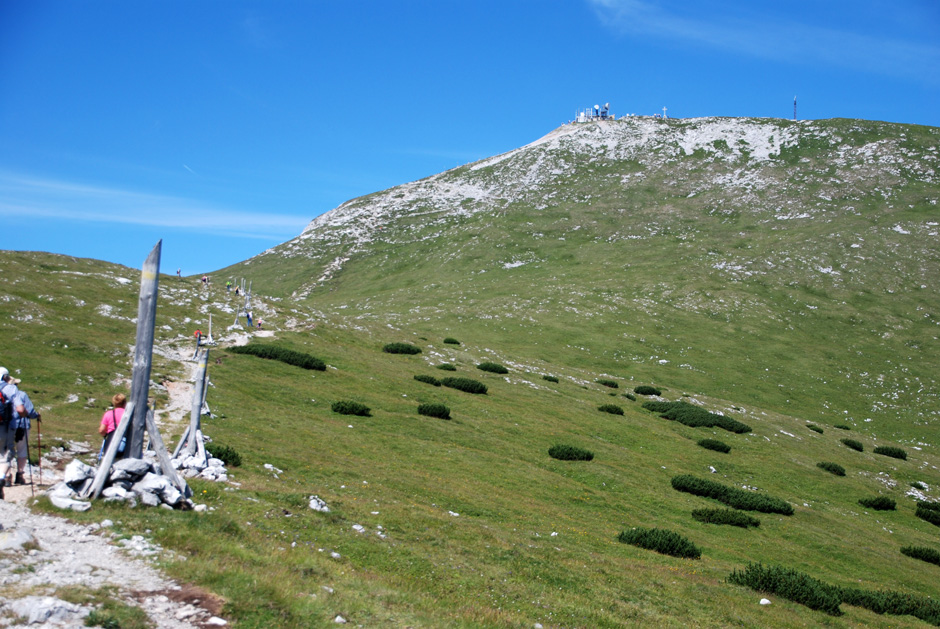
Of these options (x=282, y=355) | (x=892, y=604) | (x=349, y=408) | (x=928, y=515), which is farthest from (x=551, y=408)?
(x=892, y=604)

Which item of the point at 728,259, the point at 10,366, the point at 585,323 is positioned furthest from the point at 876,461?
the point at 728,259

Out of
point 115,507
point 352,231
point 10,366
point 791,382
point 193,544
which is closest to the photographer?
point 193,544

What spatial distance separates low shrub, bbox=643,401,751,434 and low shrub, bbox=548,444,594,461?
64.7 ft

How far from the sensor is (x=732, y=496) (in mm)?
34344

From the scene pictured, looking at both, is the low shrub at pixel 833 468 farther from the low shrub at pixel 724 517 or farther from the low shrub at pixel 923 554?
the low shrub at pixel 724 517

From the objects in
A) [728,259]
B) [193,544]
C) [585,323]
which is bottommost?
[193,544]

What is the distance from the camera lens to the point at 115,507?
1375 cm

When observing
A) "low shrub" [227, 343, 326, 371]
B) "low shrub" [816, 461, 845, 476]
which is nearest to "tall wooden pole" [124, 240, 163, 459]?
"low shrub" [227, 343, 326, 371]

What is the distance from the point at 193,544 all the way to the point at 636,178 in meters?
182

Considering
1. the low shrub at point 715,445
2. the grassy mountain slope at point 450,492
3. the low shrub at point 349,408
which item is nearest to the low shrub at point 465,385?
the grassy mountain slope at point 450,492

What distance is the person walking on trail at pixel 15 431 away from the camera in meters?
15.3

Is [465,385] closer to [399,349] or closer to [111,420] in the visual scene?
[399,349]

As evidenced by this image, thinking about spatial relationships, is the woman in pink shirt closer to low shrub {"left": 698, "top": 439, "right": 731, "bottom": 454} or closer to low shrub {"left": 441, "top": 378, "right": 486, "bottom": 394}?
low shrub {"left": 441, "top": 378, "right": 486, "bottom": 394}

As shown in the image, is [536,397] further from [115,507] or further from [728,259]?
[728,259]
